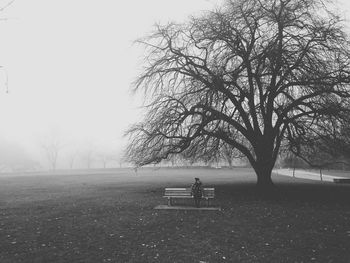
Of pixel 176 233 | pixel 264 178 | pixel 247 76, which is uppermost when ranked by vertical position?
pixel 247 76

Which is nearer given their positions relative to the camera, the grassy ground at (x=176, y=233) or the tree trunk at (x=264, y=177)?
the grassy ground at (x=176, y=233)

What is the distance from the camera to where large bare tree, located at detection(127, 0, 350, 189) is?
19.0 m

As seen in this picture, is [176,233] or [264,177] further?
[264,177]

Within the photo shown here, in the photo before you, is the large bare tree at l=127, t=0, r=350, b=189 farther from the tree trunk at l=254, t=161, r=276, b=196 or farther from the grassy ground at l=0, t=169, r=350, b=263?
the grassy ground at l=0, t=169, r=350, b=263

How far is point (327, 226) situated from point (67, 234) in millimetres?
8348

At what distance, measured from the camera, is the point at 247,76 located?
20.7 metres

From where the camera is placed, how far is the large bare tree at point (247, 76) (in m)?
19.0

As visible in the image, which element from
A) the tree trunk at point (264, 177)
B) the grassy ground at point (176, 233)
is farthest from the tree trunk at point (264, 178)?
the grassy ground at point (176, 233)

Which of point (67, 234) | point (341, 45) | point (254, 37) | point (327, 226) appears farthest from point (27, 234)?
point (341, 45)

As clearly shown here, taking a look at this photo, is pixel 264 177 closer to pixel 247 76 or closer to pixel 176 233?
pixel 247 76

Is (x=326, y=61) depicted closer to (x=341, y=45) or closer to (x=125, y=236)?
(x=341, y=45)

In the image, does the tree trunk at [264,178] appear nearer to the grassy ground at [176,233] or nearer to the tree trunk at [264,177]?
Result: the tree trunk at [264,177]

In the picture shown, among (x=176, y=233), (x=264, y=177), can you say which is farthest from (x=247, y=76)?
(x=176, y=233)

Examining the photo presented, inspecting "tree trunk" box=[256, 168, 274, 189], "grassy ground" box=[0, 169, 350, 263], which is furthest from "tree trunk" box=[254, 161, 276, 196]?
"grassy ground" box=[0, 169, 350, 263]
